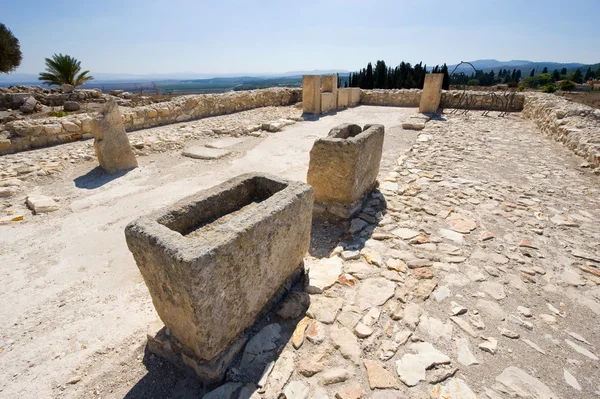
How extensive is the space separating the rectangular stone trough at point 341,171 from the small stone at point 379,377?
7.92 feet

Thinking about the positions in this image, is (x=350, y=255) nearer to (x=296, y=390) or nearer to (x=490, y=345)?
(x=490, y=345)

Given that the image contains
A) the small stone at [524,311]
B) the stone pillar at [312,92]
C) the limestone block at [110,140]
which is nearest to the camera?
the small stone at [524,311]

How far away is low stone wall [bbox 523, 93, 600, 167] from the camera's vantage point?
672cm

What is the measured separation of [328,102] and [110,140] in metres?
9.68

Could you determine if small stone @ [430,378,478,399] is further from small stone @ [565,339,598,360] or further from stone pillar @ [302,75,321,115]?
stone pillar @ [302,75,321,115]

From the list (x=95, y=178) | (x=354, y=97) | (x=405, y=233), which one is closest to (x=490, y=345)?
(x=405, y=233)

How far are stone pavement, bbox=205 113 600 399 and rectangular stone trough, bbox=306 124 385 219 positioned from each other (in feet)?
1.15

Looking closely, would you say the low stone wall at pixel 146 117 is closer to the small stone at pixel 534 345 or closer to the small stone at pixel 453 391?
the small stone at pixel 453 391

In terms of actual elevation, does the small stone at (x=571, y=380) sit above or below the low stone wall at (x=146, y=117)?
below

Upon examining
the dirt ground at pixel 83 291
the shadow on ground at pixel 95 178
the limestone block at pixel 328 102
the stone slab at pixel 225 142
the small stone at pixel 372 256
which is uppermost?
the limestone block at pixel 328 102

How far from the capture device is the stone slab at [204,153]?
7525mm

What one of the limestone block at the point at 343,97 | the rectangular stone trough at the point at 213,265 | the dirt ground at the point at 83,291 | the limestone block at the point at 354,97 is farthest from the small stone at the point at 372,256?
the limestone block at the point at 354,97

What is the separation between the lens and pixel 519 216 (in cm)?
441

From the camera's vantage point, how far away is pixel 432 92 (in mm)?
12828
